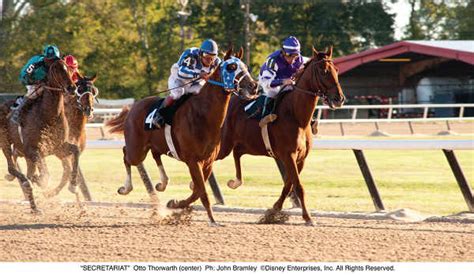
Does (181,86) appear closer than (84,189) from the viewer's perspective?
Yes

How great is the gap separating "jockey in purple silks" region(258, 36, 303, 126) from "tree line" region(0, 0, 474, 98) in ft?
73.7

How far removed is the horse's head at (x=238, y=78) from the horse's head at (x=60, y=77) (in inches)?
90.4

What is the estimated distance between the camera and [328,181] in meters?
15.3

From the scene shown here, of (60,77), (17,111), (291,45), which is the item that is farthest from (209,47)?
(17,111)

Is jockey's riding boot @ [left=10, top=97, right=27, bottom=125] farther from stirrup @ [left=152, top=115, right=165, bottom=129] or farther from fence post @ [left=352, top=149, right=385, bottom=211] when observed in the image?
fence post @ [left=352, top=149, right=385, bottom=211]

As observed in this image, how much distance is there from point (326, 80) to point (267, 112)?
34.2 inches

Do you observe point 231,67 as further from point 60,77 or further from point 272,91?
point 60,77

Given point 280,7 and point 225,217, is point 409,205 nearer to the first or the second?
point 225,217

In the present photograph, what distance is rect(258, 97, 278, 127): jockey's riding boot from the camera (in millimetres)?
9641

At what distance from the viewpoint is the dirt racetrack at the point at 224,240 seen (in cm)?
706

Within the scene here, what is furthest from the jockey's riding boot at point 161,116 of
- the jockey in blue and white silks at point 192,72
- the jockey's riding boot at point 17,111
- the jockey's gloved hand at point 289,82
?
the jockey's riding boot at point 17,111

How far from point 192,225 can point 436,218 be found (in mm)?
2366

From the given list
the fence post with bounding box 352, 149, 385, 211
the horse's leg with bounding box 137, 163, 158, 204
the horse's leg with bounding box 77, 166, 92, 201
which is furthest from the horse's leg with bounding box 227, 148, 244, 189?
the horse's leg with bounding box 77, 166, 92, 201

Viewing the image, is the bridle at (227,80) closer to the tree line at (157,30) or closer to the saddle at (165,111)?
the saddle at (165,111)
